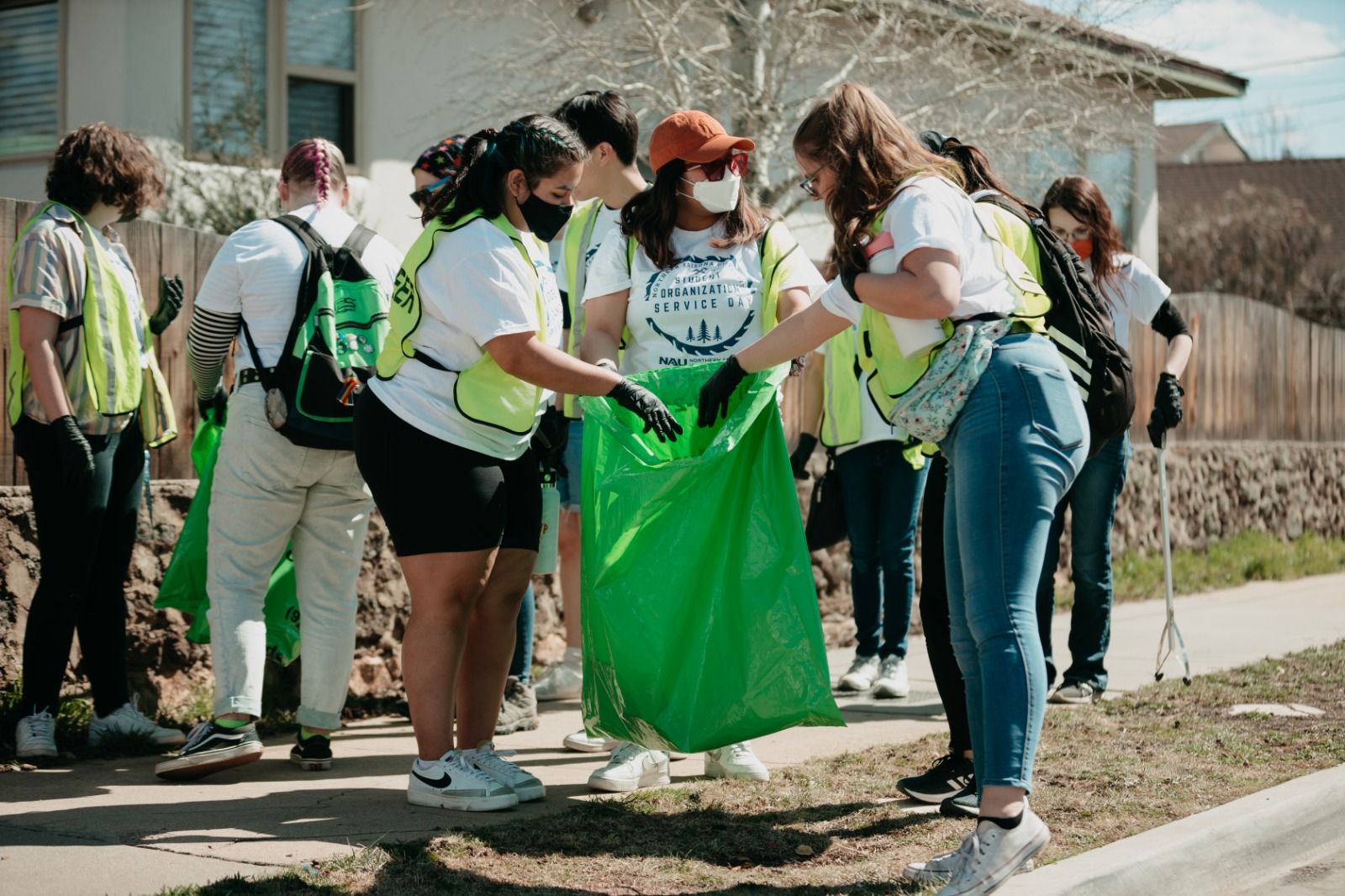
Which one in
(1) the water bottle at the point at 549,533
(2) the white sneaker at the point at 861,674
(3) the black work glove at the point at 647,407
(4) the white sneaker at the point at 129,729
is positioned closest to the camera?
(3) the black work glove at the point at 647,407

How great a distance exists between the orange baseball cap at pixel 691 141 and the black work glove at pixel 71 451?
2.14 metres

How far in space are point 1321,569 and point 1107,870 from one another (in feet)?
30.8

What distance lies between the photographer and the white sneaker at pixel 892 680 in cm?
623

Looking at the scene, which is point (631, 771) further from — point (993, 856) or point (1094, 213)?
point (1094, 213)

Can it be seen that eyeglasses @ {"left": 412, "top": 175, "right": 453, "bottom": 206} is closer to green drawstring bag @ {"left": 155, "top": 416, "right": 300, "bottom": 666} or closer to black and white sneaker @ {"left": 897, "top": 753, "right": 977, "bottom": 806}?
green drawstring bag @ {"left": 155, "top": 416, "right": 300, "bottom": 666}

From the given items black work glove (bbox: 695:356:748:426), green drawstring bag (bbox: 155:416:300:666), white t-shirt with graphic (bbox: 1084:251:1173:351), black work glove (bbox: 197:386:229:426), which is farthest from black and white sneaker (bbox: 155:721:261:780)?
white t-shirt with graphic (bbox: 1084:251:1173:351)

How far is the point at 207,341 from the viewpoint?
4.77 meters

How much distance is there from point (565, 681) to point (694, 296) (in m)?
2.25

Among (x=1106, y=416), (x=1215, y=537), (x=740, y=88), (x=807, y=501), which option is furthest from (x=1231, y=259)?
(x=1106, y=416)

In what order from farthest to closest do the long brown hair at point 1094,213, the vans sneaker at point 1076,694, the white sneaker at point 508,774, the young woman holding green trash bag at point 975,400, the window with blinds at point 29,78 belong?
the window with blinds at point 29,78
the vans sneaker at point 1076,694
the long brown hair at point 1094,213
the white sneaker at point 508,774
the young woman holding green trash bag at point 975,400

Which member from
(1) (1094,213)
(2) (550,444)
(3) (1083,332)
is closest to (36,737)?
(2) (550,444)

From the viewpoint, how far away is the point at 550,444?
180 inches

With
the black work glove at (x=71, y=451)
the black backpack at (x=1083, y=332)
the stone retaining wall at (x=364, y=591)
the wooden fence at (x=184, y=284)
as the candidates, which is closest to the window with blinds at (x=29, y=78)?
the wooden fence at (x=184, y=284)

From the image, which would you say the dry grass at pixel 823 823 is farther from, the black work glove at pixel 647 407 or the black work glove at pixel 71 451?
the black work glove at pixel 71 451
